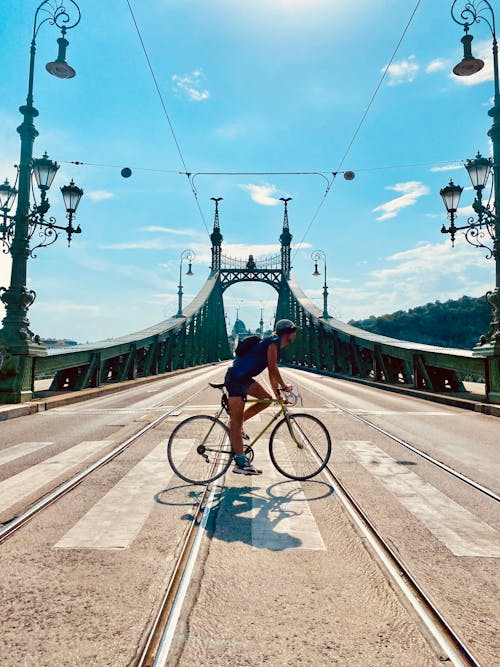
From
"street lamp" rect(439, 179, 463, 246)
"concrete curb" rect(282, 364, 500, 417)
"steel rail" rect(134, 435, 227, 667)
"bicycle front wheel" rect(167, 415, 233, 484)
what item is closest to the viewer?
"steel rail" rect(134, 435, 227, 667)

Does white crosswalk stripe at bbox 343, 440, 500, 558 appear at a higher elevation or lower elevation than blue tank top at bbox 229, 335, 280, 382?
lower

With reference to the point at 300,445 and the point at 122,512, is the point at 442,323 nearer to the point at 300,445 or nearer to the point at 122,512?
the point at 300,445

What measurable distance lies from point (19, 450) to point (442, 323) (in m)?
108

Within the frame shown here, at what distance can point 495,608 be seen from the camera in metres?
2.17

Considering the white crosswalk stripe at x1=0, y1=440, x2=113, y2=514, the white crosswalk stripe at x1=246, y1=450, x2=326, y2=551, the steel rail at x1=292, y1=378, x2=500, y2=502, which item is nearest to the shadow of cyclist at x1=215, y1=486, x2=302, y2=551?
the white crosswalk stripe at x1=246, y1=450, x2=326, y2=551

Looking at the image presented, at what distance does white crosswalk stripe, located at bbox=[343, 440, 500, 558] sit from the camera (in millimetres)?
2891

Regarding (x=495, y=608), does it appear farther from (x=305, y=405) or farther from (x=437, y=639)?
(x=305, y=405)

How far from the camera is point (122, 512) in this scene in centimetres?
342

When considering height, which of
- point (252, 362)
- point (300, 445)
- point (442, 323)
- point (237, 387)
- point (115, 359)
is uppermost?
point (442, 323)

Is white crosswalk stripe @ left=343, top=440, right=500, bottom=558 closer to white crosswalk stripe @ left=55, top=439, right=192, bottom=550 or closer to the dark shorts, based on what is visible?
the dark shorts

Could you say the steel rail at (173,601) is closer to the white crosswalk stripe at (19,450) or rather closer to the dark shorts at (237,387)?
the dark shorts at (237,387)

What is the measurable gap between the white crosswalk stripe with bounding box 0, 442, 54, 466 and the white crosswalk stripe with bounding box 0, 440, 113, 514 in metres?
0.41

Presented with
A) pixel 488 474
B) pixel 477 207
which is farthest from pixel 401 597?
pixel 477 207

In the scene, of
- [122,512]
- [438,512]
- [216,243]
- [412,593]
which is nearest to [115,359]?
[122,512]
